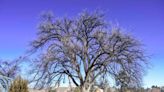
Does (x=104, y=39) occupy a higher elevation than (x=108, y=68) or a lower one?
higher

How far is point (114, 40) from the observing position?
35.9 metres

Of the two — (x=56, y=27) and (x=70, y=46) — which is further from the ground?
(x=56, y=27)

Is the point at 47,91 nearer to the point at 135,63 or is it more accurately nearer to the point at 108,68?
the point at 108,68

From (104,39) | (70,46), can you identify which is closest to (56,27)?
(70,46)

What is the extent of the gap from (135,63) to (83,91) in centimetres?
647

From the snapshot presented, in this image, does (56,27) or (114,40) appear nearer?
(114,40)

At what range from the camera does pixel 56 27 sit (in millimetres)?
38406

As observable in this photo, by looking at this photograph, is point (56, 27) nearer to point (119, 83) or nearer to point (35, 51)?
point (35, 51)

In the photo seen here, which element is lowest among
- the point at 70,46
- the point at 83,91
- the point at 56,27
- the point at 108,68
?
the point at 83,91

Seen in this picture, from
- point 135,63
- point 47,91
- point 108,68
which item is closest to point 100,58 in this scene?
point 108,68

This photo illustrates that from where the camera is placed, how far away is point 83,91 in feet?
124

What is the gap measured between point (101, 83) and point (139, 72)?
4342mm

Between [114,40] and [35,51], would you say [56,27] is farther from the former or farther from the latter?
[114,40]

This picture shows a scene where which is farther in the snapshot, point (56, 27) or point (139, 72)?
point (56, 27)
